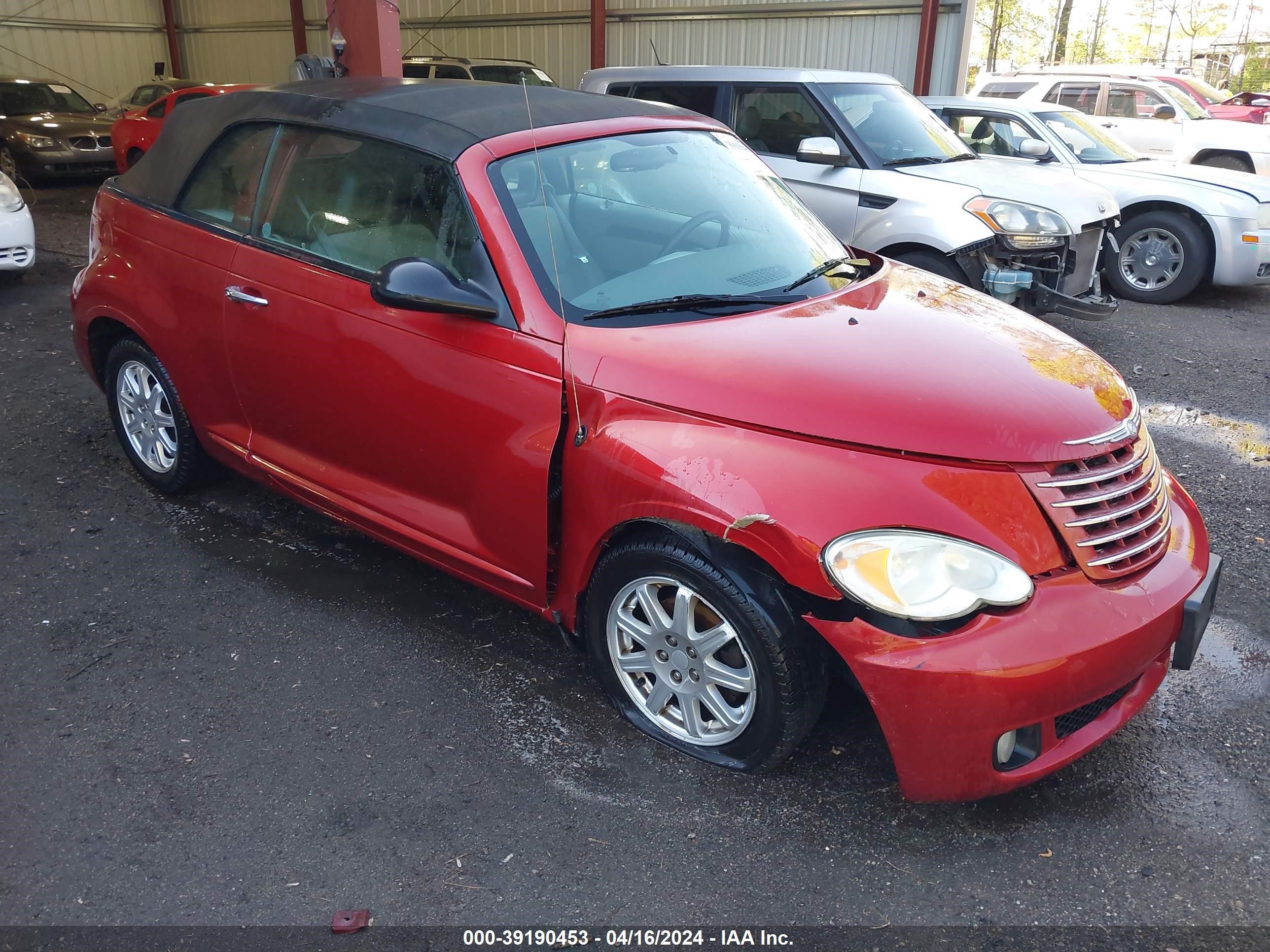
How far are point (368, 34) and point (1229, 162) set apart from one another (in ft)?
34.7

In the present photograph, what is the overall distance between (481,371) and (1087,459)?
5.39ft

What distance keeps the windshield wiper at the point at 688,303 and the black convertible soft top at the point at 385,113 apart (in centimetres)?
72

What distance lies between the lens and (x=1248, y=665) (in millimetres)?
3268

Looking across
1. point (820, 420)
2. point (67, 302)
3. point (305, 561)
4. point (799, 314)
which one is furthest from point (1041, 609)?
point (67, 302)

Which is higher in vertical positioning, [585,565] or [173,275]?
[173,275]

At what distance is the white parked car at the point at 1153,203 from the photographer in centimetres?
804

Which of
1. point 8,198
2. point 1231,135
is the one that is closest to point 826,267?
point 8,198

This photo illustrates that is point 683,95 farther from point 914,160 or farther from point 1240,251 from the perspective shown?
point 1240,251

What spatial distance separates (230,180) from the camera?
12.3ft

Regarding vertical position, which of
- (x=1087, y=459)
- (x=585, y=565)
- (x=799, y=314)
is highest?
(x=799, y=314)

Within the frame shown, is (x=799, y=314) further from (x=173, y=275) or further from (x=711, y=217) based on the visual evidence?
(x=173, y=275)

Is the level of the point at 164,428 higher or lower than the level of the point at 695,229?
lower

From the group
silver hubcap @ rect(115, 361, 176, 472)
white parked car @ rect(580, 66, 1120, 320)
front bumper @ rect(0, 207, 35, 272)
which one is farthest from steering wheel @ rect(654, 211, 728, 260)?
front bumper @ rect(0, 207, 35, 272)

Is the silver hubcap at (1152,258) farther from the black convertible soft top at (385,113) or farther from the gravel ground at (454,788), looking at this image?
the black convertible soft top at (385,113)
